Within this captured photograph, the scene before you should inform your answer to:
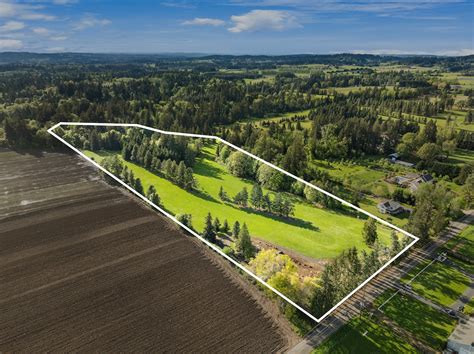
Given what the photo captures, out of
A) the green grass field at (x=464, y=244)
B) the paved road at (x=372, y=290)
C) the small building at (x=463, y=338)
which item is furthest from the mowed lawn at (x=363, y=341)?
the green grass field at (x=464, y=244)

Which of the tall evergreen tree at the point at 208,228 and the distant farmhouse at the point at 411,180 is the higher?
the tall evergreen tree at the point at 208,228

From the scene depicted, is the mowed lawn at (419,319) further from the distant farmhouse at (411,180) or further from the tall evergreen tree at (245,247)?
the distant farmhouse at (411,180)

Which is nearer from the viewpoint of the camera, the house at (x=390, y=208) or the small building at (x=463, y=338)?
the small building at (x=463, y=338)

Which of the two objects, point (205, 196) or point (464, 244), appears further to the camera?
point (464, 244)

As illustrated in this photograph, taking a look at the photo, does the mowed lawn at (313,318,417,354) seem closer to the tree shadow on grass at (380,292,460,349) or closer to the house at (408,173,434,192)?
the tree shadow on grass at (380,292,460,349)

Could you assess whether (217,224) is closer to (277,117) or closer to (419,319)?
(419,319)

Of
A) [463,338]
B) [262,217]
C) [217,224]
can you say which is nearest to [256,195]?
[262,217]

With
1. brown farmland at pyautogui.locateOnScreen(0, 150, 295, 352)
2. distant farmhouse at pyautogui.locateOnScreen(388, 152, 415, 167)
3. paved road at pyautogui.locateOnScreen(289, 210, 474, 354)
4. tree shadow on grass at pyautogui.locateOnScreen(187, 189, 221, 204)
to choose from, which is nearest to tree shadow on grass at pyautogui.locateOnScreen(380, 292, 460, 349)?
paved road at pyautogui.locateOnScreen(289, 210, 474, 354)
